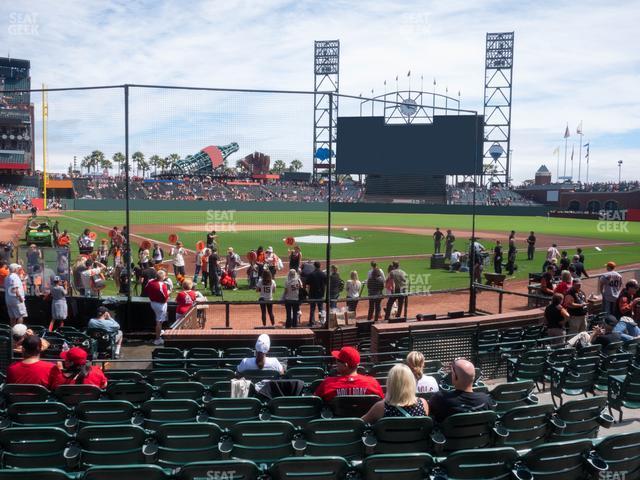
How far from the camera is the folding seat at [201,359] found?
25.5ft

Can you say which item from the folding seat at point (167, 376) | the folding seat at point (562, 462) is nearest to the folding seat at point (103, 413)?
the folding seat at point (167, 376)

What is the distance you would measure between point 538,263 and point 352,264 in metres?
9.76

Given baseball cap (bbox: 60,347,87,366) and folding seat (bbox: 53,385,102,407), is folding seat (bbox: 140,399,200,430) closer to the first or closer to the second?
folding seat (bbox: 53,385,102,407)

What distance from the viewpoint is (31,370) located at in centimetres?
614

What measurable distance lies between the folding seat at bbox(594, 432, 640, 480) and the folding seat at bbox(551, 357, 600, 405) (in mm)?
3081

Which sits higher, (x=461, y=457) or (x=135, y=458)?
(x=461, y=457)

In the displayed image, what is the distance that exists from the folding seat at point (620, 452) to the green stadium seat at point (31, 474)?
3765 millimetres

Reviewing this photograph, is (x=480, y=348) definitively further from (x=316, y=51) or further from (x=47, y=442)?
(x=316, y=51)

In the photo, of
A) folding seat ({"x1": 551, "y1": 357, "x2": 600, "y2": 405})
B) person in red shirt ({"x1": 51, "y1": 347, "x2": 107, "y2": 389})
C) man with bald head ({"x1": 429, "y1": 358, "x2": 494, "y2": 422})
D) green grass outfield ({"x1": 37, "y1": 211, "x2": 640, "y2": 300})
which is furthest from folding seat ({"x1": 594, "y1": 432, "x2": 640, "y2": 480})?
green grass outfield ({"x1": 37, "y1": 211, "x2": 640, "y2": 300})

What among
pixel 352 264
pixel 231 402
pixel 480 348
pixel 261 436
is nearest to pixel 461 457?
pixel 261 436

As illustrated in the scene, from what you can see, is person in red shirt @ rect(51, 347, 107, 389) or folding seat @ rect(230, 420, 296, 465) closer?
folding seat @ rect(230, 420, 296, 465)

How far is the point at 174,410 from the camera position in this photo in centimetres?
537

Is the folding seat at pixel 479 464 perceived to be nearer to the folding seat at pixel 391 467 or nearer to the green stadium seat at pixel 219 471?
the folding seat at pixel 391 467

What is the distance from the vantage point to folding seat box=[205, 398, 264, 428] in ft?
17.7
